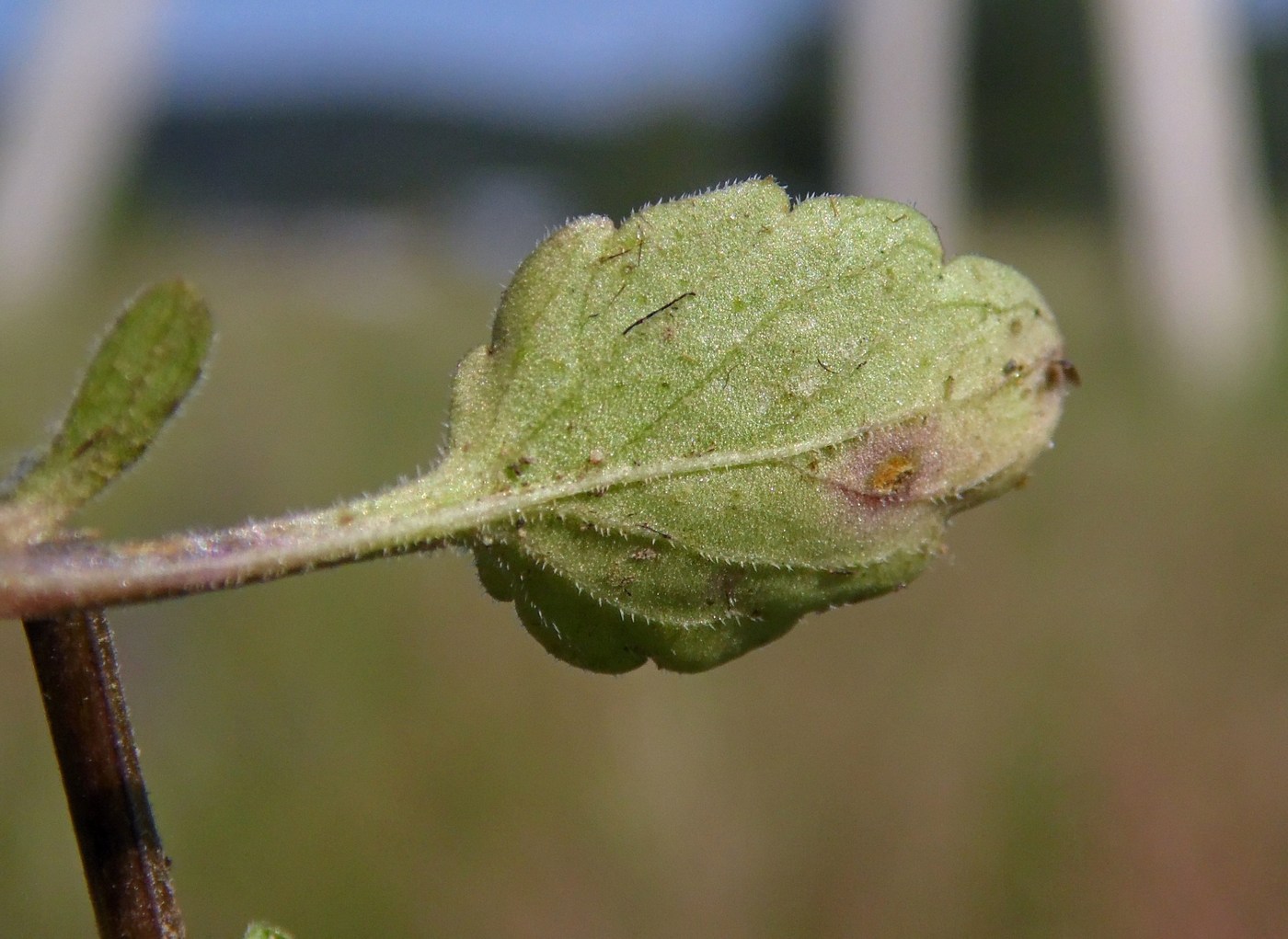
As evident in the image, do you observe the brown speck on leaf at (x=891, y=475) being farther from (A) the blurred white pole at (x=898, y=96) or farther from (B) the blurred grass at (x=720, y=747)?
(A) the blurred white pole at (x=898, y=96)

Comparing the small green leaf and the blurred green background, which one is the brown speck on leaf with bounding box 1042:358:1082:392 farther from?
the blurred green background

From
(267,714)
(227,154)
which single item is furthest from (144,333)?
(227,154)

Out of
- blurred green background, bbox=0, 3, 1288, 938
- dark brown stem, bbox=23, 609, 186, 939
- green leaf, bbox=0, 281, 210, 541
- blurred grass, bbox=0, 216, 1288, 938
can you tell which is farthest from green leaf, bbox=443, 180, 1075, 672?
blurred grass, bbox=0, 216, 1288, 938

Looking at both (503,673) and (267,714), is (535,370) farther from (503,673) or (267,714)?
(503,673)

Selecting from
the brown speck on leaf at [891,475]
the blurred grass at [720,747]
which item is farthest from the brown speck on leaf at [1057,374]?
the blurred grass at [720,747]

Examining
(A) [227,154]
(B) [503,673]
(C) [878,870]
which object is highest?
(A) [227,154]

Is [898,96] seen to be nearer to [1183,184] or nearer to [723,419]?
[1183,184]
